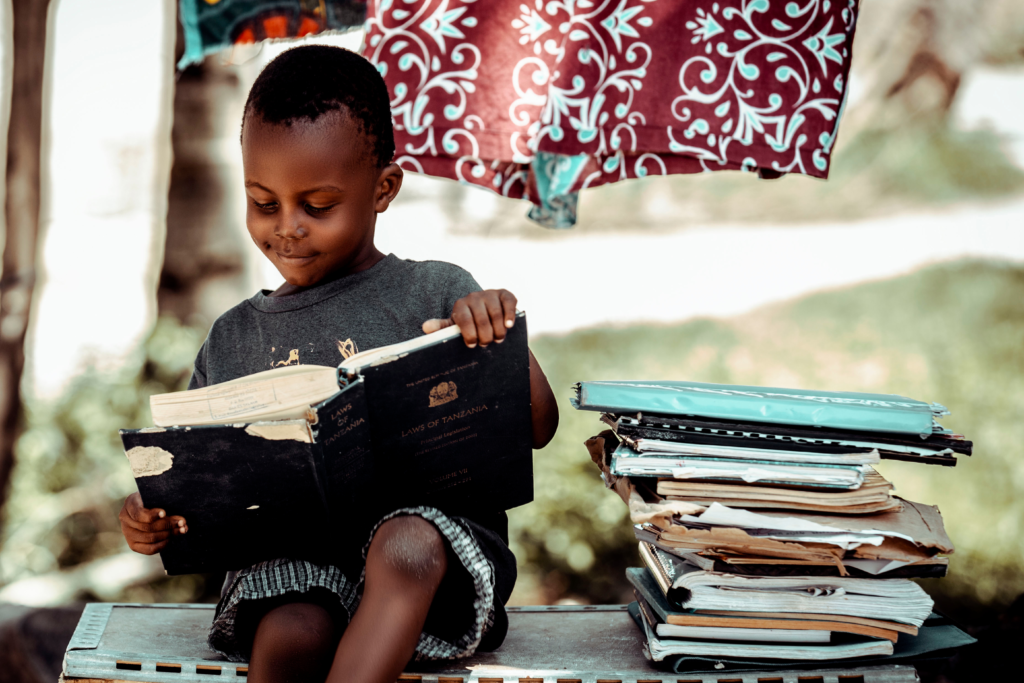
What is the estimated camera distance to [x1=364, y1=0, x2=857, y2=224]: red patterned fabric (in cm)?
191

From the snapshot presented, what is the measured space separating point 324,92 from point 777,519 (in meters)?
1.10

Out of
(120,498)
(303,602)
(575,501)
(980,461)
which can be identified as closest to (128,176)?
(120,498)

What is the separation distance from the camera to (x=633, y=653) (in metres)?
1.63

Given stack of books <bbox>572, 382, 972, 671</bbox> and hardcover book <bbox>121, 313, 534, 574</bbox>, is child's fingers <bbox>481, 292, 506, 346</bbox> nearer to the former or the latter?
hardcover book <bbox>121, 313, 534, 574</bbox>

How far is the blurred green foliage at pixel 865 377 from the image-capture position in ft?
9.93

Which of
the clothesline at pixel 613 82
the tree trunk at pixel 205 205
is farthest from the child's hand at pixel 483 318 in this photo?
the tree trunk at pixel 205 205

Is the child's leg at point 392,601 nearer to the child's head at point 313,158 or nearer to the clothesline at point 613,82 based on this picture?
the child's head at point 313,158

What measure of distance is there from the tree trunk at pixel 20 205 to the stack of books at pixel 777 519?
2516 mm

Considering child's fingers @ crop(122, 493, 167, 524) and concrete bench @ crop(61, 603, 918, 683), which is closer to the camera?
child's fingers @ crop(122, 493, 167, 524)

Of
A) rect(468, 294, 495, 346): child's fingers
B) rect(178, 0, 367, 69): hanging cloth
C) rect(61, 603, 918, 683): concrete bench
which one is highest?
rect(178, 0, 367, 69): hanging cloth

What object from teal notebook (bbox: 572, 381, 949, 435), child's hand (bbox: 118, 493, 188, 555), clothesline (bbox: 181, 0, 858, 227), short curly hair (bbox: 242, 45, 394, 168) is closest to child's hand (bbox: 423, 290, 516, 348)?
teal notebook (bbox: 572, 381, 949, 435)

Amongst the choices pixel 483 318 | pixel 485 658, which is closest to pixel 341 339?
pixel 483 318

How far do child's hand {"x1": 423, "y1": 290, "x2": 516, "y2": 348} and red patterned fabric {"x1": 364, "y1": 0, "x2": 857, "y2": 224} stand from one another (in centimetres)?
65

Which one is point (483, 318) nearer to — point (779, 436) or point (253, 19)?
point (779, 436)
